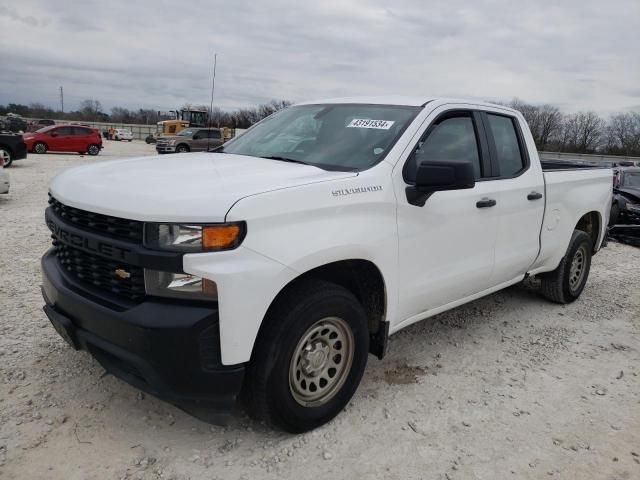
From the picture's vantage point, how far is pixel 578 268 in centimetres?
573

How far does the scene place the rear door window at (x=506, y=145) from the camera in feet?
14.0

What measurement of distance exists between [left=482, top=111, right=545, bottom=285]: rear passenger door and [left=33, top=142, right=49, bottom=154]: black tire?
26.6 meters

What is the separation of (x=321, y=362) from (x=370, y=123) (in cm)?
163

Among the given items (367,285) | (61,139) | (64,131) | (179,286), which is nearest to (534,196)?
(367,285)

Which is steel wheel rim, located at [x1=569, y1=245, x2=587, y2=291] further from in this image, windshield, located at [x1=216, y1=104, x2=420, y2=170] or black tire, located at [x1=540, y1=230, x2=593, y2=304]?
windshield, located at [x1=216, y1=104, x2=420, y2=170]

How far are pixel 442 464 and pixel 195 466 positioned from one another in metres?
1.30

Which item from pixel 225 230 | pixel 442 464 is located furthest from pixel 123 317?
pixel 442 464

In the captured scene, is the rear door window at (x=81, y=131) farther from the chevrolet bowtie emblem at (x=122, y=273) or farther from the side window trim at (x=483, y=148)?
the chevrolet bowtie emblem at (x=122, y=273)

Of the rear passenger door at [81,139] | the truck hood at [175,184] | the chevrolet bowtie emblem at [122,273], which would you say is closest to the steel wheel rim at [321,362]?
the truck hood at [175,184]

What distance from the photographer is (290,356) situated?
277 centimetres

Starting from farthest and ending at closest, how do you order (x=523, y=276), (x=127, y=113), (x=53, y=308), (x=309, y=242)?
(x=127, y=113) → (x=523, y=276) → (x=53, y=308) → (x=309, y=242)

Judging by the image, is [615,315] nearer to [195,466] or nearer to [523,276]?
[523,276]

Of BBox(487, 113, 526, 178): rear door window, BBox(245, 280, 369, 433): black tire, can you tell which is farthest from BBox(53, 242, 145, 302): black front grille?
BBox(487, 113, 526, 178): rear door window

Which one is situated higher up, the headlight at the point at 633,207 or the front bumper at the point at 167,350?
the front bumper at the point at 167,350
